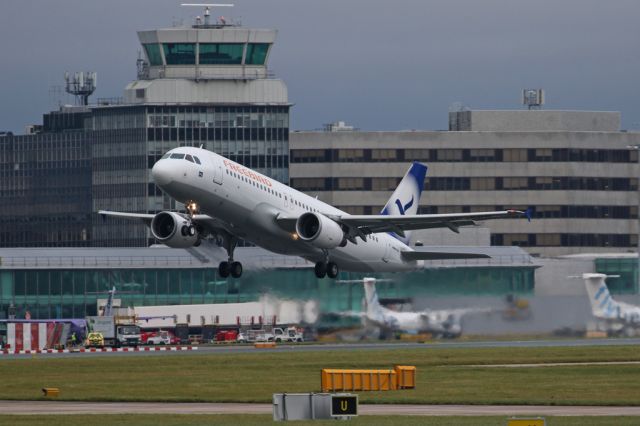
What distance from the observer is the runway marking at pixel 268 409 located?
76.4 m

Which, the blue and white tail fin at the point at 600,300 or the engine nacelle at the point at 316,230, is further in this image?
the blue and white tail fin at the point at 600,300

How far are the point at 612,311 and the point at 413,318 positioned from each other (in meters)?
14.1

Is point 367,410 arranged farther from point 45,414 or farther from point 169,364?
point 169,364

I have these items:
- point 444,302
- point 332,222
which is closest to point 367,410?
point 332,222

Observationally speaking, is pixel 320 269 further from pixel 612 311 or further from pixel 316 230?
pixel 612 311

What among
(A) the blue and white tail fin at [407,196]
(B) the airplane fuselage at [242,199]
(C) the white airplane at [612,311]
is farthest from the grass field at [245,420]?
(C) the white airplane at [612,311]

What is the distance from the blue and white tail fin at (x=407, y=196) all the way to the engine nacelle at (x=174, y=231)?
22139 mm

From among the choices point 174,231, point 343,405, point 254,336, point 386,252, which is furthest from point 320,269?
point 254,336

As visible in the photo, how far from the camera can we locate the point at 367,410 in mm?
78062

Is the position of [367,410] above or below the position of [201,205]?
below

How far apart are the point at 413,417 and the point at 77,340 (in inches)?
3028

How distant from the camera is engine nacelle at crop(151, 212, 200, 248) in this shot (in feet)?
309

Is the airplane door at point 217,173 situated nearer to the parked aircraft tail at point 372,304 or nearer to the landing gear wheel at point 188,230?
the landing gear wheel at point 188,230

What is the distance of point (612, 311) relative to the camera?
127m
